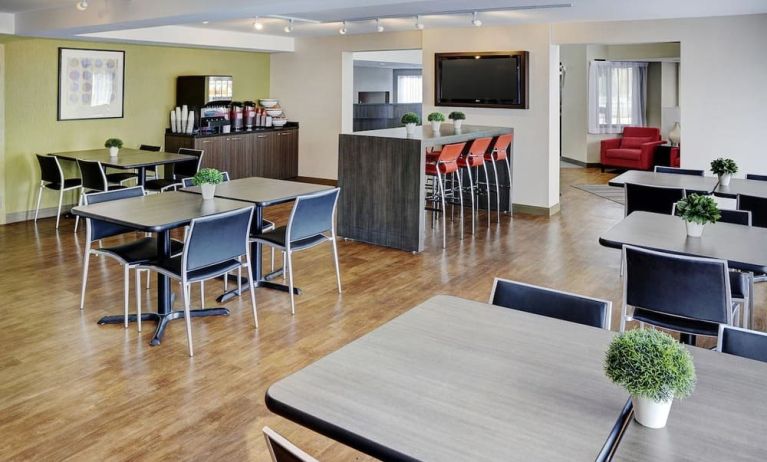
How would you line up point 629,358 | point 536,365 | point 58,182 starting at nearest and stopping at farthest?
point 629,358 → point 536,365 → point 58,182

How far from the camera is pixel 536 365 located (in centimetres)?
175

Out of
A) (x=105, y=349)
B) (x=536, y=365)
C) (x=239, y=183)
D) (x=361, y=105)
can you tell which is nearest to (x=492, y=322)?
(x=536, y=365)

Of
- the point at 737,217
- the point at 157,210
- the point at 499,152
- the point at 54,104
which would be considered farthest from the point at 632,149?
the point at 157,210

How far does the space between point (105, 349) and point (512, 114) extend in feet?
19.4

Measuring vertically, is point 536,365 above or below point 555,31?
below

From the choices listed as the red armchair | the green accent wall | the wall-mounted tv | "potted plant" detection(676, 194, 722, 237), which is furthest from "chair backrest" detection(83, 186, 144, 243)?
the red armchair

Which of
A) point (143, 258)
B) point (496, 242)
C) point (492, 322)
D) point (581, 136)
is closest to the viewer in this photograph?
point (492, 322)

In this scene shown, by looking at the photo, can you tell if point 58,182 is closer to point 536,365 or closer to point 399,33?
point 399,33

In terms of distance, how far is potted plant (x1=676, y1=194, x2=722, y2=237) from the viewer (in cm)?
323

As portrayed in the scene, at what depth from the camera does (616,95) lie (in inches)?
520

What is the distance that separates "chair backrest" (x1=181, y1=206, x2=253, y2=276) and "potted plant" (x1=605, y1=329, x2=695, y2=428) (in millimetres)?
2684

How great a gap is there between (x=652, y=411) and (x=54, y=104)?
26.2 feet

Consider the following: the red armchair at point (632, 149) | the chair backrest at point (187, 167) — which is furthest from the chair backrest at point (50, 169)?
the red armchair at point (632, 149)

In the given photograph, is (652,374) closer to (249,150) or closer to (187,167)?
(187,167)
